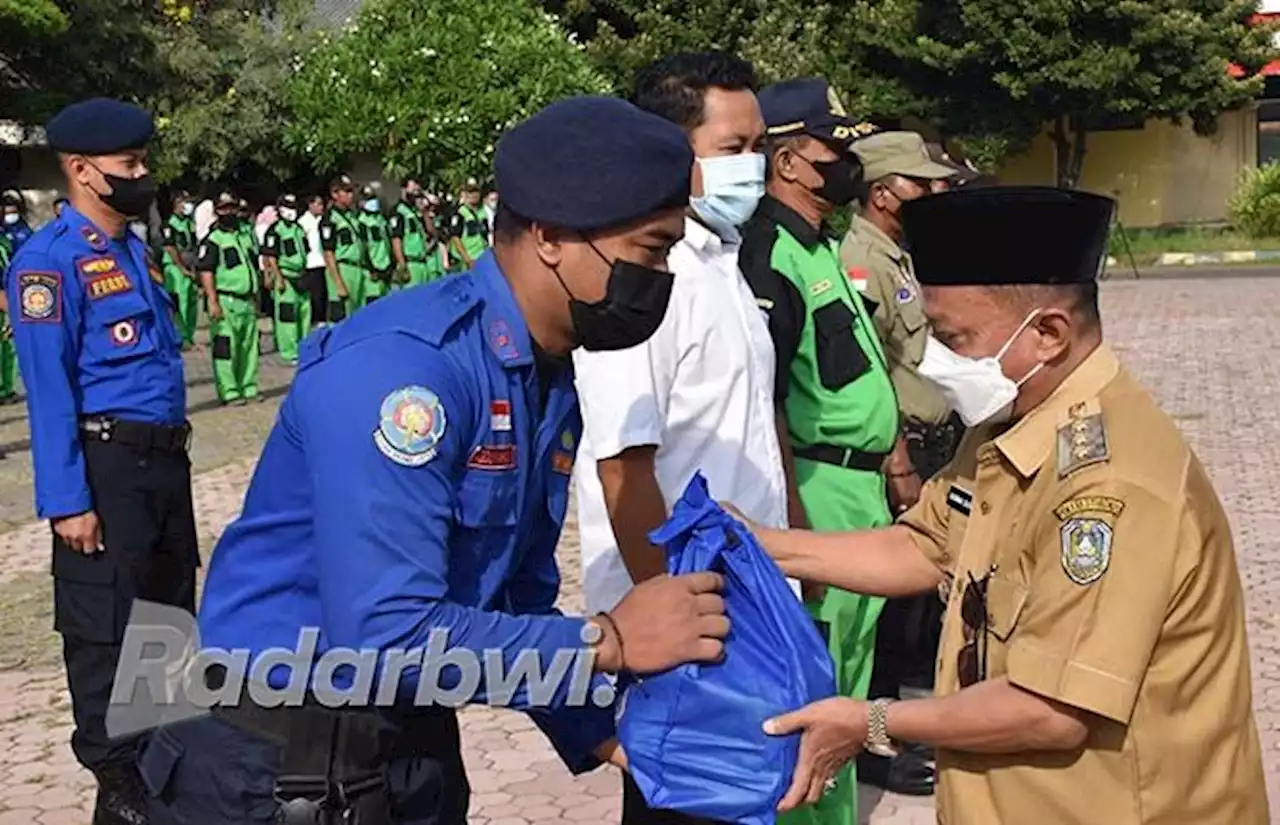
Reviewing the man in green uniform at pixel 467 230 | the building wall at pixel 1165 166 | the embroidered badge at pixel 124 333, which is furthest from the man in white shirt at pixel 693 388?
the building wall at pixel 1165 166

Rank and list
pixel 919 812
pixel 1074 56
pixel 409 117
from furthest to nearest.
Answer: pixel 1074 56 → pixel 409 117 → pixel 919 812

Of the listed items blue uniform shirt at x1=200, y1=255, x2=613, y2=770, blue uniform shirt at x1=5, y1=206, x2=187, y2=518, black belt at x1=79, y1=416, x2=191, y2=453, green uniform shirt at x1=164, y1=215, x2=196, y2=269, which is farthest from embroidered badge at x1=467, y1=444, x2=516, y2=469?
green uniform shirt at x1=164, y1=215, x2=196, y2=269

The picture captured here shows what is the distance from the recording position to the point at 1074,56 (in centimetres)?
2730

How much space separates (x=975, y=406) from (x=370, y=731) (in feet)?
3.13

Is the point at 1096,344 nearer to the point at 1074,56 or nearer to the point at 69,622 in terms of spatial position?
the point at 69,622

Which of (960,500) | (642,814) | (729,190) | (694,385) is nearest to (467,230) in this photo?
(729,190)

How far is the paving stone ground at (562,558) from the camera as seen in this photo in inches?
190

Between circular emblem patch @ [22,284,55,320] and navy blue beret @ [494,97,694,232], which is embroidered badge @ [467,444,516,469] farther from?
circular emblem patch @ [22,284,55,320]

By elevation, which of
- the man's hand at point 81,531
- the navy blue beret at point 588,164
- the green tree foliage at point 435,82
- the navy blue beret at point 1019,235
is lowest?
the green tree foliage at point 435,82

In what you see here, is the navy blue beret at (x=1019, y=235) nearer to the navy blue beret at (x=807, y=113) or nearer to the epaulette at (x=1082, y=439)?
the epaulette at (x=1082, y=439)

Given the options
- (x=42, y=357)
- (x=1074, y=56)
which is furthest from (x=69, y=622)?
(x=1074, y=56)

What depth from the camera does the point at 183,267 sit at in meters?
16.9

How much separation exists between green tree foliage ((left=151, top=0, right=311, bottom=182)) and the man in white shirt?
61.6 ft

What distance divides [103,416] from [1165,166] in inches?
1202
